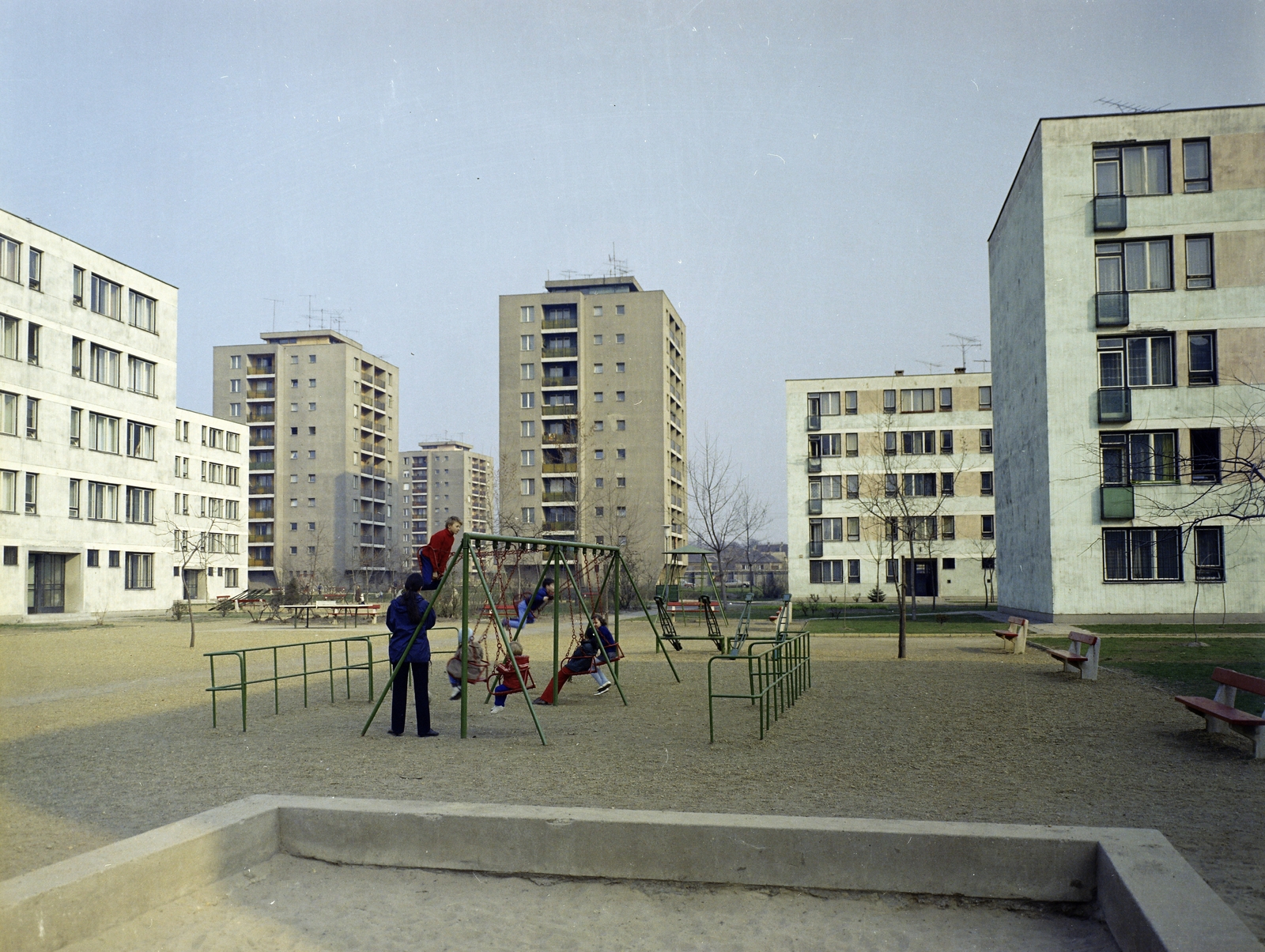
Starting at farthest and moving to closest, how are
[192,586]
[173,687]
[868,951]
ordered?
[192,586]
[173,687]
[868,951]

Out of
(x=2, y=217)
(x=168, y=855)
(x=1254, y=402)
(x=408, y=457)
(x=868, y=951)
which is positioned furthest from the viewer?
(x=408, y=457)

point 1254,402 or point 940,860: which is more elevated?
point 1254,402

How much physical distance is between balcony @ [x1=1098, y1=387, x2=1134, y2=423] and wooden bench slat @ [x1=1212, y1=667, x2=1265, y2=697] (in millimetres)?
19635

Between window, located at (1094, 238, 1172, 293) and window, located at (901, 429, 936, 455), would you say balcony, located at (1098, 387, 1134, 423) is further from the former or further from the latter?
window, located at (901, 429, 936, 455)

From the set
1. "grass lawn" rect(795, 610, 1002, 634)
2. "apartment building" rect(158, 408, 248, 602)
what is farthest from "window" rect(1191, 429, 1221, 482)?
"apartment building" rect(158, 408, 248, 602)

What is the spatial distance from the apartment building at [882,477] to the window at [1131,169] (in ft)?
105

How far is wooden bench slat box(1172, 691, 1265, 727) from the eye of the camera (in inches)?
368

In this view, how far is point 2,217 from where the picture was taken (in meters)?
40.6

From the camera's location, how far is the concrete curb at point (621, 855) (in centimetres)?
514

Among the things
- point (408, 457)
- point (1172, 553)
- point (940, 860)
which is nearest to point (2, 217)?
point (1172, 553)

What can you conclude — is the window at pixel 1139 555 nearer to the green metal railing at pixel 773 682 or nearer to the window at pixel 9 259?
the green metal railing at pixel 773 682

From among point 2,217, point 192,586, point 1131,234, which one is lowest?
point 192,586

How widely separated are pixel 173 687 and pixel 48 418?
31.5 m

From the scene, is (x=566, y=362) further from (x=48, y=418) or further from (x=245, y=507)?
(x=48, y=418)
